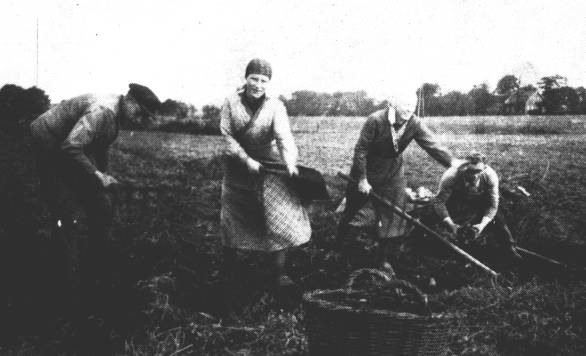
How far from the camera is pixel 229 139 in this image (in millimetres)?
4320

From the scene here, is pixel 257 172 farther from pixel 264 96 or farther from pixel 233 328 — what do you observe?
pixel 233 328

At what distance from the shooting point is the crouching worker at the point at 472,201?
5281mm

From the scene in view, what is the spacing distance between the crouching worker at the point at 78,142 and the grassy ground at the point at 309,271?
0.75m

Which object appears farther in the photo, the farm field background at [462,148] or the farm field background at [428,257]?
the farm field background at [462,148]

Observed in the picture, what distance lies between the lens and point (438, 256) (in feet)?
19.3

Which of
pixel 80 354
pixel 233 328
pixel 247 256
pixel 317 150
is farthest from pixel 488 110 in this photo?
pixel 80 354

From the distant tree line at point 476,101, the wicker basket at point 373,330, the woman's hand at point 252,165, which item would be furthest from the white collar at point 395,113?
the distant tree line at point 476,101

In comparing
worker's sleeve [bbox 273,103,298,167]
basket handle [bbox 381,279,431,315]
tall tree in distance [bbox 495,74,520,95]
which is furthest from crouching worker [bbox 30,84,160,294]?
tall tree in distance [bbox 495,74,520,95]

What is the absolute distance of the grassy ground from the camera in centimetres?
372

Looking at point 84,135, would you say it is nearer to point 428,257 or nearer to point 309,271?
point 309,271

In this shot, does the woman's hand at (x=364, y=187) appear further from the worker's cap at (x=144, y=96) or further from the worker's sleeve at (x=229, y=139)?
the worker's cap at (x=144, y=96)

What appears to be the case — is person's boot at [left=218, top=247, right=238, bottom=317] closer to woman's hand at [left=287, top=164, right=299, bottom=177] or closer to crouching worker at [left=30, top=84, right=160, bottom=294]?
woman's hand at [left=287, top=164, right=299, bottom=177]

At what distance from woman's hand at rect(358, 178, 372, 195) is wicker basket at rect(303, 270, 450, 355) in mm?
2155

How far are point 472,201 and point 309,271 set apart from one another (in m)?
1.77
